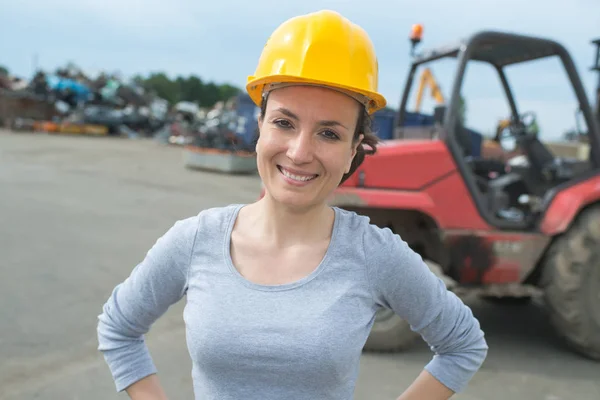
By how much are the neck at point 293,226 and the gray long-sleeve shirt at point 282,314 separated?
53mm

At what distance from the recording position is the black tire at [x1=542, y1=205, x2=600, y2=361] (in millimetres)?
3816

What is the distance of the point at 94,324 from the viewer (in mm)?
4051

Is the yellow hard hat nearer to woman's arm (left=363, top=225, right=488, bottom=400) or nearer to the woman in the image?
the woman

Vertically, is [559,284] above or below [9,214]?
above

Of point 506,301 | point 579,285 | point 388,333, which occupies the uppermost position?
point 579,285

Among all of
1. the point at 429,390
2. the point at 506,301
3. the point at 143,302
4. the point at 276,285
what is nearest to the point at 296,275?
the point at 276,285

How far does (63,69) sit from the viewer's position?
29.3 m

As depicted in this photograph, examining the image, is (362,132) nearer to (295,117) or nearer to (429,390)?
(295,117)

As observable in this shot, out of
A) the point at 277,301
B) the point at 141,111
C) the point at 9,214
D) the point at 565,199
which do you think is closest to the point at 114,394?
the point at 277,301

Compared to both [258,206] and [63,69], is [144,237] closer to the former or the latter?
[258,206]

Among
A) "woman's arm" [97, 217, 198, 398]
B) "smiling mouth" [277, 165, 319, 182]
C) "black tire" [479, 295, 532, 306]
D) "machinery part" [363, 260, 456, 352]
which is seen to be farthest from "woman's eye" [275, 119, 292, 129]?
"black tire" [479, 295, 532, 306]

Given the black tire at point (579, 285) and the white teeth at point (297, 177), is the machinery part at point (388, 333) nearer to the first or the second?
the black tire at point (579, 285)

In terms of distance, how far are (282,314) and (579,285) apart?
318 cm

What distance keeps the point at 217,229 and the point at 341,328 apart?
0.41 meters
